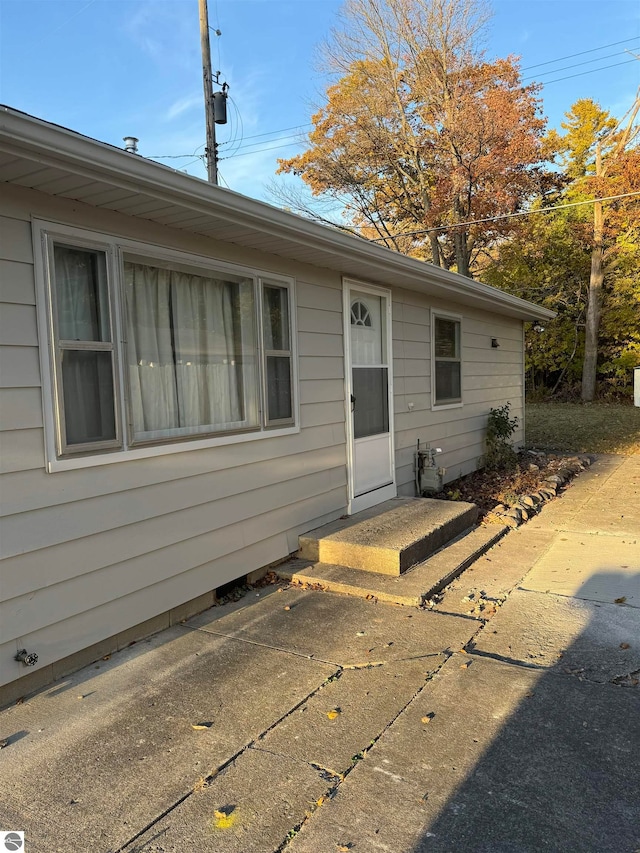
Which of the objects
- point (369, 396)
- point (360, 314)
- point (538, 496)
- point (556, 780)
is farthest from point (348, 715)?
point (538, 496)

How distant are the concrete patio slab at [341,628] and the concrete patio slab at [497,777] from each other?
16.9 inches

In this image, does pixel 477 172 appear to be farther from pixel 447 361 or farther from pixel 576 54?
pixel 447 361

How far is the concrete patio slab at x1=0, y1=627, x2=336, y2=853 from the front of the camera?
2023 millimetres

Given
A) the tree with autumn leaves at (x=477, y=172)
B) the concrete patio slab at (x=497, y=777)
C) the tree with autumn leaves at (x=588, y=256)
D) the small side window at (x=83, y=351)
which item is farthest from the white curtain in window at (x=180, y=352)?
the tree with autumn leaves at (x=588, y=256)

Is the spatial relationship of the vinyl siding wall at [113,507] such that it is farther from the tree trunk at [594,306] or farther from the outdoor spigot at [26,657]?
the tree trunk at [594,306]

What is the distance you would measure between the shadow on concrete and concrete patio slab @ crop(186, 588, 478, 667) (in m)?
0.55

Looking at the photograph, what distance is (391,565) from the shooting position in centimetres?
415

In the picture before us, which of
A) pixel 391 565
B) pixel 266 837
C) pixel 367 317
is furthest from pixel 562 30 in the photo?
pixel 266 837

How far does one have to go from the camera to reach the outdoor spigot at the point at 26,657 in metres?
2.73

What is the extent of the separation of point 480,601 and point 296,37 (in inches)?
583

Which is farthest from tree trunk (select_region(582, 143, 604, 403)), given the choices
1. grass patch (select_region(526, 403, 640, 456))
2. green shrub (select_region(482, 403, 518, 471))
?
green shrub (select_region(482, 403, 518, 471))

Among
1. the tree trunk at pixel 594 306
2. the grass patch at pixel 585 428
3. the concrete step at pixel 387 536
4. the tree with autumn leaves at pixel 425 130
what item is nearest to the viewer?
the concrete step at pixel 387 536

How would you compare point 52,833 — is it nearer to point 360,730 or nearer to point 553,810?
point 360,730

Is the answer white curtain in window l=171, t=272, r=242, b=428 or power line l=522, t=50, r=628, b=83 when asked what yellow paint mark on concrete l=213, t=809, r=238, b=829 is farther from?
power line l=522, t=50, r=628, b=83
